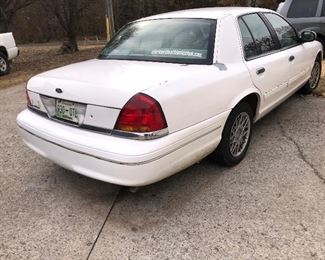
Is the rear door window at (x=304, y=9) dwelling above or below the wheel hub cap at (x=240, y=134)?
below

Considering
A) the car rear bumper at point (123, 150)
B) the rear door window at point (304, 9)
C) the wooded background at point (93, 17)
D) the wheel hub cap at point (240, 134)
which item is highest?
the car rear bumper at point (123, 150)

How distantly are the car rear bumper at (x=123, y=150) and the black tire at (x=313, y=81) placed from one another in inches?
128

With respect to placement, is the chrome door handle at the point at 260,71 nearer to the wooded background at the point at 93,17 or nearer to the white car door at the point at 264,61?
the white car door at the point at 264,61

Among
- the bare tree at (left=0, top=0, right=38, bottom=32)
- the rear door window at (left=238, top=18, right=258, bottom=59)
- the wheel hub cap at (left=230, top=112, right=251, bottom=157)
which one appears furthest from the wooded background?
the wheel hub cap at (left=230, top=112, right=251, bottom=157)

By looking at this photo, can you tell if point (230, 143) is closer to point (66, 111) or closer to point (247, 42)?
point (247, 42)

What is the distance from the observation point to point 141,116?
9.08ft

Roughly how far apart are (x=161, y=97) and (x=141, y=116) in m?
0.20

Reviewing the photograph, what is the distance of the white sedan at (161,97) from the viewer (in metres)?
2.80

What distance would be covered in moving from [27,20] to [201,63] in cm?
2749

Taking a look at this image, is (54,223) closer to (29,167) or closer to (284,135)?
(29,167)

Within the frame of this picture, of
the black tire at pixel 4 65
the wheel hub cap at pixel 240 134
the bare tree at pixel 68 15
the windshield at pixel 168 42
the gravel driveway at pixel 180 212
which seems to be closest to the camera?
the gravel driveway at pixel 180 212

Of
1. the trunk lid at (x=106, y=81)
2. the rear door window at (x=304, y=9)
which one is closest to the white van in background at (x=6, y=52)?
the rear door window at (x=304, y=9)

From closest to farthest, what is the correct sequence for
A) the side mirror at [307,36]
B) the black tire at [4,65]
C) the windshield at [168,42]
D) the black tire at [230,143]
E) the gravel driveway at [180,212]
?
the gravel driveway at [180,212]
the windshield at [168,42]
the black tire at [230,143]
the side mirror at [307,36]
the black tire at [4,65]

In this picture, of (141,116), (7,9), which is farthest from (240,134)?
(7,9)
